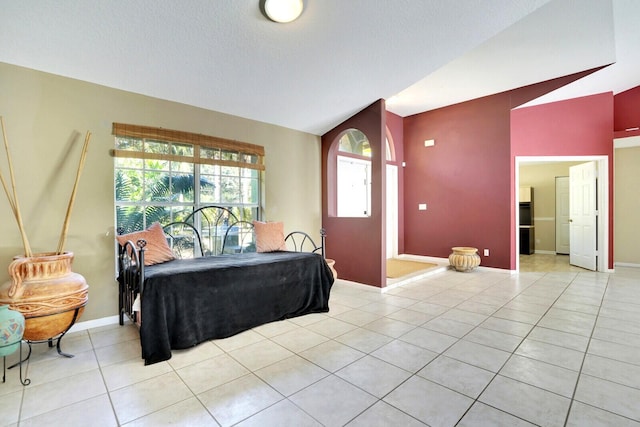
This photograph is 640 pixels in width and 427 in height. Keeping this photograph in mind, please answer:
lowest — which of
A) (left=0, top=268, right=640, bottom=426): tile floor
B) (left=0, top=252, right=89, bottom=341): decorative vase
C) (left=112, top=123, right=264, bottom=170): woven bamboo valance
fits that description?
(left=0, top=268, right=640, bottom=426): tile floor

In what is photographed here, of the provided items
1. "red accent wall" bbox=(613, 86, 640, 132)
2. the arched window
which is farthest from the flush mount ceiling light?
"red accent wall" bbox=(613, 86, 640, 132)

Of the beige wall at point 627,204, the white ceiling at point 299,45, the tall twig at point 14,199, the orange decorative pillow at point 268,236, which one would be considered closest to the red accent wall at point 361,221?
the white ceiling at point 299,45

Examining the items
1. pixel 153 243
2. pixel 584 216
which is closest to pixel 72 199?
pixel 153 243

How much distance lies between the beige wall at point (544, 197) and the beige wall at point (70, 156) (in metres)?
8.05

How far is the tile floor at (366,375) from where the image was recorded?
1505 millimetres

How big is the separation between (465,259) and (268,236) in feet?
11.6

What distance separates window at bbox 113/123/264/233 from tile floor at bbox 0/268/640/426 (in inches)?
47.5

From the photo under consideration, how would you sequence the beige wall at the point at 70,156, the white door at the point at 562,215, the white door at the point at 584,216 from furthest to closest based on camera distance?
the white door at the point at 562,215 < the white door at the point at 584,216 < the beige wall at the point at 70,156

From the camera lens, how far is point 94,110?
2.71 meters

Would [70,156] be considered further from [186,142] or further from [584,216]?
[584,216]

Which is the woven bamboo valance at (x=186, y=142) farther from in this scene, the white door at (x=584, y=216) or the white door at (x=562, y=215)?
the white door at (x=562, y=215)

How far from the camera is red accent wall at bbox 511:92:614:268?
480 centimetres

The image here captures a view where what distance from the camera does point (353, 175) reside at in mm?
5535

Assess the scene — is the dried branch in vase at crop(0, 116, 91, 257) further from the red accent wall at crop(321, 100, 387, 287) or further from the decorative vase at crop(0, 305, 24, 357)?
the red accent wall at crop(321, 100, 387, 287)
